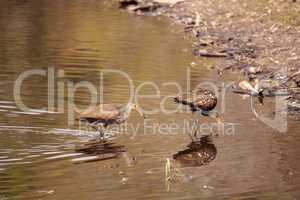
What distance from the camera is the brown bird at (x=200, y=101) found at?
11.6 m

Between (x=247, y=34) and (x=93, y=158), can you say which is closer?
(x=93, y=158)

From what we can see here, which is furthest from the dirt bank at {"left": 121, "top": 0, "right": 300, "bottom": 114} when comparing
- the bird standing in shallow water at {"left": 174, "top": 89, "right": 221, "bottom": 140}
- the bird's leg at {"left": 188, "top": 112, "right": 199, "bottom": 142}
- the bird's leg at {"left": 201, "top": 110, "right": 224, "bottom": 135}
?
the bird's leg at {"left": 188, "top": 112, "right": 199, "bottom": 142}

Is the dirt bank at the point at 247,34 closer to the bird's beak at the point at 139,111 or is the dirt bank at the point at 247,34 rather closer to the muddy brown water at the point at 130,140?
the muddy brown water at the point at 130,140

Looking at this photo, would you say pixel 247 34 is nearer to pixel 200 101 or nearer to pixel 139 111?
pixel 200 101

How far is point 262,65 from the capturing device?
16.5m

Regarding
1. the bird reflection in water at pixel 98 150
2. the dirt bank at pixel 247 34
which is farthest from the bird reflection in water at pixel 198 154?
the dirt bank at pixel 247 34

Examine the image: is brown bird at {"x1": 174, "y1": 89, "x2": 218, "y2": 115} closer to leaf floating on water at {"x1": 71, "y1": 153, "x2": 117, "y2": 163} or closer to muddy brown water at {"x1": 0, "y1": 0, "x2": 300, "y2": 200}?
muddy brown water at {"x1": 0, "y1": 0, "x2": 300, "y2": 200}

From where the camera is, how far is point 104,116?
10836mm

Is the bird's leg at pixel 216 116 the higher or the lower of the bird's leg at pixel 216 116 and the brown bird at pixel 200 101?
the lower

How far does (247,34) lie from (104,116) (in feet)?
33.6

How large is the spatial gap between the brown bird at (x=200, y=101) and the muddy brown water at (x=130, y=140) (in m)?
0.33

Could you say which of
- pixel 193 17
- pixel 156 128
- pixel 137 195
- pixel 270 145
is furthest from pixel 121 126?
pixel 193 17

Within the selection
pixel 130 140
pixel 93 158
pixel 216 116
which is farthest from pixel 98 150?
pixel 216 116

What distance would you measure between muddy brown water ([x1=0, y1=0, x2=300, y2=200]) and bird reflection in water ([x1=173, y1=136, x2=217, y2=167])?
97 millimetres
